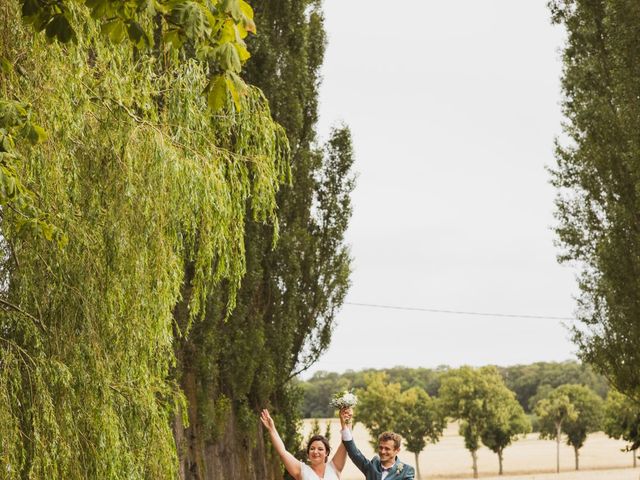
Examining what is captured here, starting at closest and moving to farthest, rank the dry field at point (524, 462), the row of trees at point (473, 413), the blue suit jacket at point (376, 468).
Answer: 1. the blue suit jacket at point (376, 468)
2. the dry field at point (524, 462)
3. the row of trees at point (473, 413)

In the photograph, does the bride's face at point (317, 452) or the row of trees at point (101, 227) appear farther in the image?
the row of trees at point (101, 227)

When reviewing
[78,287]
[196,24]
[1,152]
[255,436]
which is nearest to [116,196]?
[78,287]

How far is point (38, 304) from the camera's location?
6613 millimetres

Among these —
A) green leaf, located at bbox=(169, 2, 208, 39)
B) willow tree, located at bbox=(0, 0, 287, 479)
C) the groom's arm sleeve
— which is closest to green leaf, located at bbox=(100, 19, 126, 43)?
green leaf, located at bbox=(169, 2, 208, 39)

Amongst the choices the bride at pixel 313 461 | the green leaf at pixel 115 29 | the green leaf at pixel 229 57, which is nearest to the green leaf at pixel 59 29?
the green leaf at pixel 115 29

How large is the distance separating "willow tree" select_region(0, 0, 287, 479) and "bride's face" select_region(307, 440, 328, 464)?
1.60 m

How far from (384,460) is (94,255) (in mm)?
2736

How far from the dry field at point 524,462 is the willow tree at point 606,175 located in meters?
21.9

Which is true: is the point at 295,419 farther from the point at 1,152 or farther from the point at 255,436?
the point at 1,152

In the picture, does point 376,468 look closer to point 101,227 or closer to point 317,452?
point 317,452

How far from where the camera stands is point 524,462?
56969 millimetres

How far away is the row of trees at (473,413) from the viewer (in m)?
48.7

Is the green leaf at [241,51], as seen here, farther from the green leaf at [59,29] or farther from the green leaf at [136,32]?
the green leaf at [59,29]

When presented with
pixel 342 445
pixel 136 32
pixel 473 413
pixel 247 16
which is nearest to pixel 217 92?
pixel 247 16
